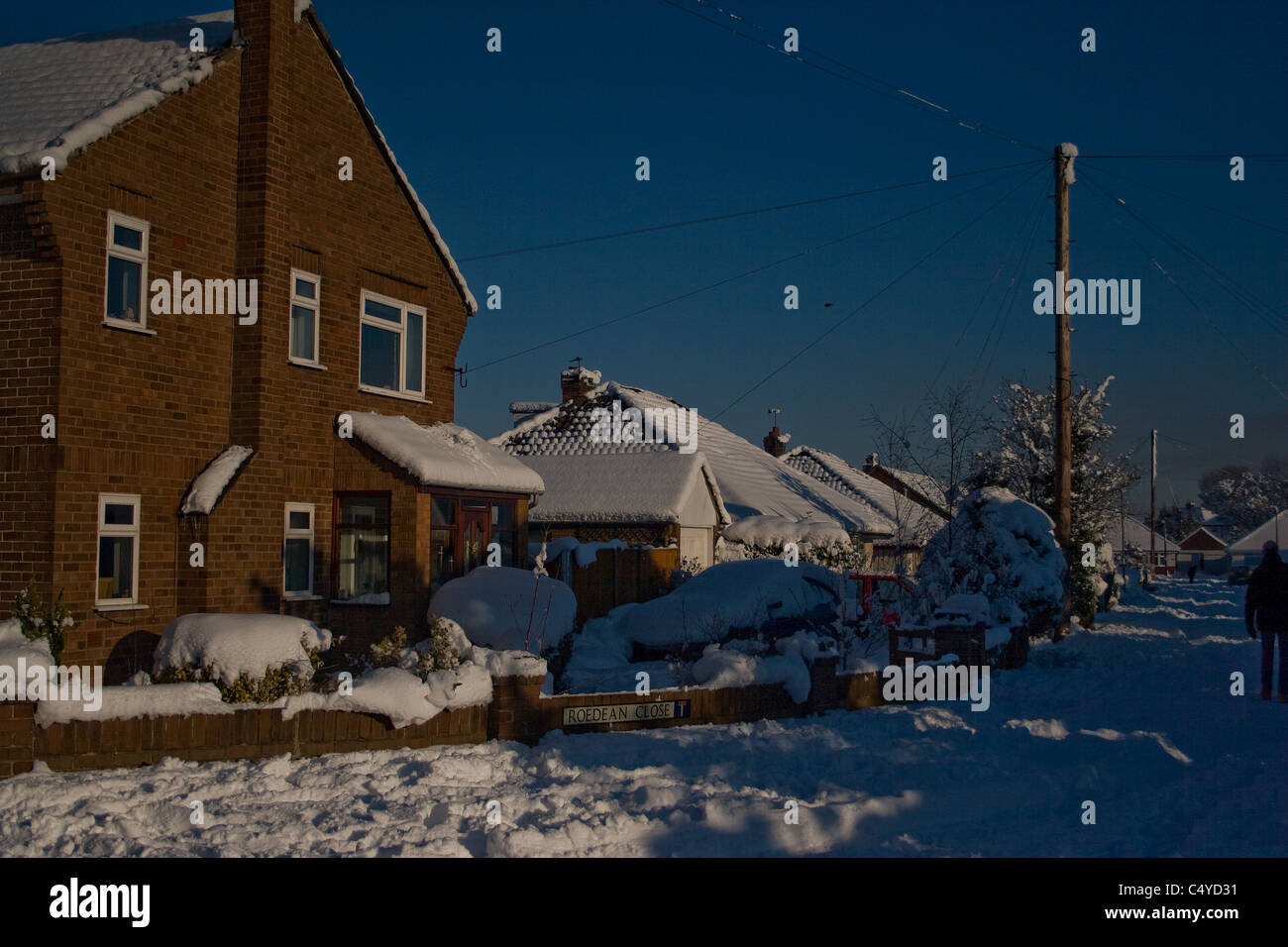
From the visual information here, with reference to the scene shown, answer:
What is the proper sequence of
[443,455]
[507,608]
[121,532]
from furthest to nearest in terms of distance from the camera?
[443,455]
[507,608]
[121,532]

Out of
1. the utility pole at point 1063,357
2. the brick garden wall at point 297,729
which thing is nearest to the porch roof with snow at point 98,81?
the brick garden wall at point 297,729

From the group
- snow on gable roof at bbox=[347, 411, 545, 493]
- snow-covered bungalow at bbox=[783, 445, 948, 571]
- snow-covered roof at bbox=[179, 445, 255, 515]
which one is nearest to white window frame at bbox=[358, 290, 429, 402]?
snow on gable roof at bbox=[347, 411, 545, 493]

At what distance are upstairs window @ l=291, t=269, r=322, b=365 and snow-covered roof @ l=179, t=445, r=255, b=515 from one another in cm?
179

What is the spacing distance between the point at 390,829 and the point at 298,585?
28.7 ft

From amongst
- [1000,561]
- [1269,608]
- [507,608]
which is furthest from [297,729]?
[1000,561]

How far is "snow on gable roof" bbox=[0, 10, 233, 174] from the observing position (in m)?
12.0

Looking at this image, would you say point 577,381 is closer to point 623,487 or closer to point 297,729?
point 623,487

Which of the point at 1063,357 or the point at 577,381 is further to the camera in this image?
the point at 577,381

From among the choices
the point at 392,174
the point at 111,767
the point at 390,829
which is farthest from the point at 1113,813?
the point at 392,174

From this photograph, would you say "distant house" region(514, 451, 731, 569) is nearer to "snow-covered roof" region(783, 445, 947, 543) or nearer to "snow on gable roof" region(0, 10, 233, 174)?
"snow on gable roof" region(0, 10, 233, 174)

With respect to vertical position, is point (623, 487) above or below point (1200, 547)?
above

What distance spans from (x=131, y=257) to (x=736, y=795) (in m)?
9.51

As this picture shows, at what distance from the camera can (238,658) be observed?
979 cm

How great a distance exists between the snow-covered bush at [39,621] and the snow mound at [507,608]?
4.45 meters
